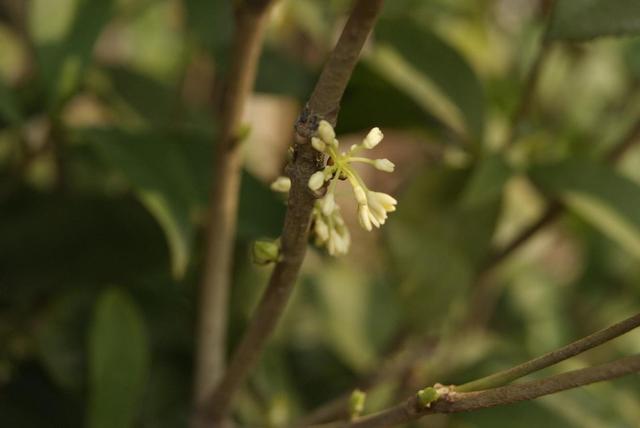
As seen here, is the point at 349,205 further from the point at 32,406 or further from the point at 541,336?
the point at 32,406

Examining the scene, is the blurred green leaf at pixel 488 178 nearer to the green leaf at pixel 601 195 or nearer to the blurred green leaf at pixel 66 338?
the green leaf at pixel 601 195

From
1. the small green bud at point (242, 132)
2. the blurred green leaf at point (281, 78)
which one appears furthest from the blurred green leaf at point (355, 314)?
the small green bud at point (242, 132)

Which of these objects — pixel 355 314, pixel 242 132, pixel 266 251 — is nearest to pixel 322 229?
pixel 266 251

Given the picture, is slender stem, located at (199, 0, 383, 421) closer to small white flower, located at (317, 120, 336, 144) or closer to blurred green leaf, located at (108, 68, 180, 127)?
small white flower, located at (317, 120, 336, 144)

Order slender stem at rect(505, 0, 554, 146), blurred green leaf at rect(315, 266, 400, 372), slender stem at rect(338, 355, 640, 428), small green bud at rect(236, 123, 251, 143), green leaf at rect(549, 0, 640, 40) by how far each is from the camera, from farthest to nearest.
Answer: blurred green leaf at rect(315, 266, 400, 372) < slender stem at rect(505, 0, 554, 146) < small green bud at rect(236, 123, 251, 143) < green leaf at rect(549, 0, 640, 40) < slender stem at rect(338, 355, 640, 428)

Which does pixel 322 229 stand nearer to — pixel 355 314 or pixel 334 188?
pixel 334 188

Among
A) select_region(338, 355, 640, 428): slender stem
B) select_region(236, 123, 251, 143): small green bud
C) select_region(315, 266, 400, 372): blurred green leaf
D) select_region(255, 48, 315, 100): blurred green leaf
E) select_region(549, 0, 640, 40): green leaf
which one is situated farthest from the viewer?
select_region(315, 266, 400, 372): blurred green leaf

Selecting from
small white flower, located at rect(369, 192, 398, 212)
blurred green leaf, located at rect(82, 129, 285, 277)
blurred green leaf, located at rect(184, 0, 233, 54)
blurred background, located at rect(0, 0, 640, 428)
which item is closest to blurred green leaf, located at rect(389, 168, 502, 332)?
blurred background, located at rect(0, 0, 640, 428)
